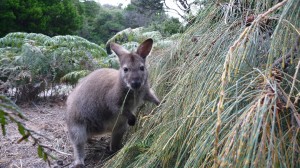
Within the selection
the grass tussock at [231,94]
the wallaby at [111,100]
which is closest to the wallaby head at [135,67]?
the wallaby at [111,100]

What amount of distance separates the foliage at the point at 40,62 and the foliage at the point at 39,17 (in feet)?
25.5

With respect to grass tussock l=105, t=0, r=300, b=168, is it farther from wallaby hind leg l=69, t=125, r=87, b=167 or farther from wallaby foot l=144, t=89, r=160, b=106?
wallaby hind leg l=69, t=125, r=87, b=167

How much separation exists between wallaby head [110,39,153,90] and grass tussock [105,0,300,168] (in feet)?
0.46

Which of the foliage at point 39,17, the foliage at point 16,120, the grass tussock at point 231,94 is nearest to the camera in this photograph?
the foliage at point 16,120

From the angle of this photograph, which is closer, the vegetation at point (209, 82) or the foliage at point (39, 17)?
the vegetation at point (209, 82)

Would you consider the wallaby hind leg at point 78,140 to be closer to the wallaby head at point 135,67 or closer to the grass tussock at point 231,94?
the grass tussock at point 231,94

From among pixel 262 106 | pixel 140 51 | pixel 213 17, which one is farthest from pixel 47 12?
pixel 262 106

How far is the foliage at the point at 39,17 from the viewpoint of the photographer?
543 inches

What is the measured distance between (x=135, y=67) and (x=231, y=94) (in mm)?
2187

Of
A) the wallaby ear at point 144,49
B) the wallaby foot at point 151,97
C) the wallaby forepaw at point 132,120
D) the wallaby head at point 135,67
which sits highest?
the wallaby ear at point 144,49

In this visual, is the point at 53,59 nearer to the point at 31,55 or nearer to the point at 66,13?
the point at 31,55

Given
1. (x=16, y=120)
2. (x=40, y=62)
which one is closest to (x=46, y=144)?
(x=40, y=62)

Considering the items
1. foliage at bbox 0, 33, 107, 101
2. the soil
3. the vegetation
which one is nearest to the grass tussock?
the vegetation

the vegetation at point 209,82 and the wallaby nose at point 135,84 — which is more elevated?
the vegetation at point 209,82
